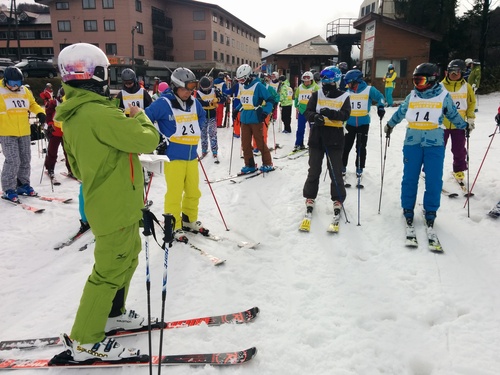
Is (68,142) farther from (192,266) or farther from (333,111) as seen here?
(333,111)

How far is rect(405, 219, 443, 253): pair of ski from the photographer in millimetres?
4316

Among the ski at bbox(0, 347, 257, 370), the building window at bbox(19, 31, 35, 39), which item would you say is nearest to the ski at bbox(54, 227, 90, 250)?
the ski at bbox(0, 347, 257, 370)

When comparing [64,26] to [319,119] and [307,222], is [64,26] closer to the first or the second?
[319,119]

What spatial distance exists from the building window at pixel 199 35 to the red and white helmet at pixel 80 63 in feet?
167

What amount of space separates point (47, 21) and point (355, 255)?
7114cm

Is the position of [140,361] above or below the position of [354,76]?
below

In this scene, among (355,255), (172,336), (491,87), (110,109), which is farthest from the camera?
(491,87)

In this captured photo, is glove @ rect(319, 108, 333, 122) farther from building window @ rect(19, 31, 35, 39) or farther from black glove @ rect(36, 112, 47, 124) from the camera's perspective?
building window @ rect(19, 31, 35, 39)

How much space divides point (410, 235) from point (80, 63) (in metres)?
4.26

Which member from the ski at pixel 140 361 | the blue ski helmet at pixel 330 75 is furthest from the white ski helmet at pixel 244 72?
the ski at pixel 140 361

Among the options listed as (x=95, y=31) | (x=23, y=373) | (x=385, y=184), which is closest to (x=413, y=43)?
(x=385, y=184)

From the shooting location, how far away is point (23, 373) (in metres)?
2.57

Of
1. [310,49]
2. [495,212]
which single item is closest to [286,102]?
[495,212]

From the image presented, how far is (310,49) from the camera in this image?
39938 mm
